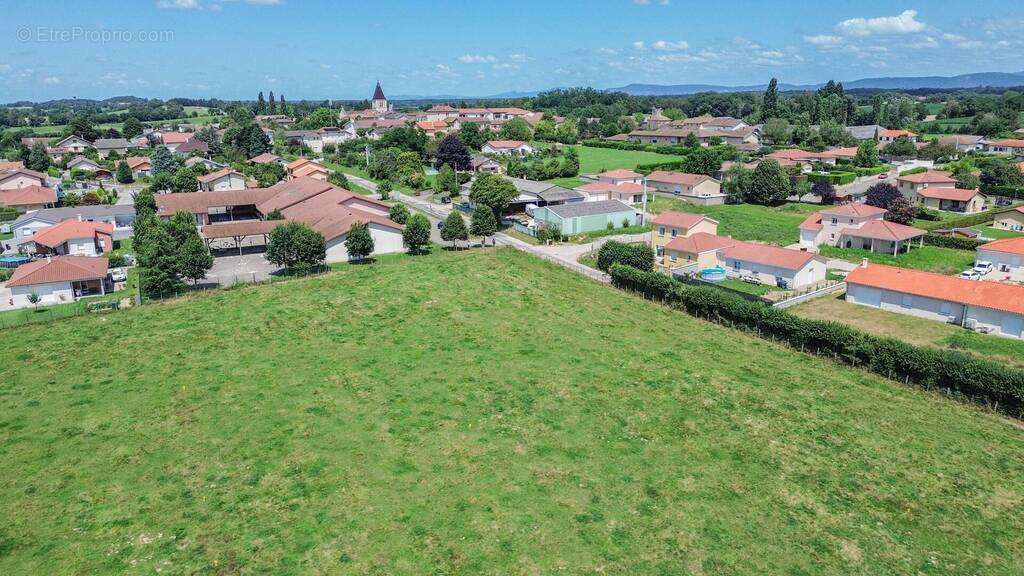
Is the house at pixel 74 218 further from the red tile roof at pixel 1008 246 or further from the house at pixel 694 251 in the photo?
the red tile roof at pixel 1008 246

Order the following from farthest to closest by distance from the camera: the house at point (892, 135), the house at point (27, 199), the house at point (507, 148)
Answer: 1. the house at point (892, 135)
2. the house at point (507, 148)
3. the house at point (27, 199)

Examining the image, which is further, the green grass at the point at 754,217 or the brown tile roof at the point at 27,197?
the brown tile roof at the point at 27,197

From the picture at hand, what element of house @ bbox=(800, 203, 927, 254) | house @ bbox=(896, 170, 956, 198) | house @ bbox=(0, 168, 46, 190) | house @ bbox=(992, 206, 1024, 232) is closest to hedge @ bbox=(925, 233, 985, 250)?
house @ bbox=(800, 203, 927, 254)

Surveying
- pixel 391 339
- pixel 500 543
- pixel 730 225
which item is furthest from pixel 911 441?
pixel 730 225

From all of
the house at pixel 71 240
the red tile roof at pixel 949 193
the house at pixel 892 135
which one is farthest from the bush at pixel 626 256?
the house at pixel 892 135

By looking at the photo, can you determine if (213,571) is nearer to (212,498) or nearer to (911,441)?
(212,498)

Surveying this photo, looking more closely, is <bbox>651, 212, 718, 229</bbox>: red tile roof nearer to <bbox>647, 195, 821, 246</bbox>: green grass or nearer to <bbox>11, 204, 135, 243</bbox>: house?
<bbox>647, 195, 821, 246</bbox>: green grass

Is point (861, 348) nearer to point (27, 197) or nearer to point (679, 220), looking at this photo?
point (679, 220)

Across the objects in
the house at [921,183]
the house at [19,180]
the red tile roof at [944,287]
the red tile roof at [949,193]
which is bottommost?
the red tile roof at [944,287]
